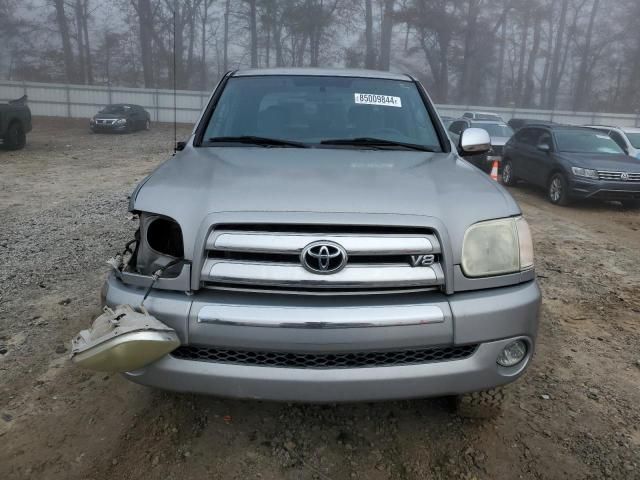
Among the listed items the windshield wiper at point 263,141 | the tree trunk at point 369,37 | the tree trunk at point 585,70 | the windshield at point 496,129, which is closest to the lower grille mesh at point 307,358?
the windshield wiper at point 263,141

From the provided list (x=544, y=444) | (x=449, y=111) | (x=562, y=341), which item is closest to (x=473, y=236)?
(x=544, y=444)

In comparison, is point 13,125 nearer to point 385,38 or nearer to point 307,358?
point 307,358

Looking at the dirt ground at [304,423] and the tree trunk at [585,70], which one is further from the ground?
the tree trunk at [585,70]

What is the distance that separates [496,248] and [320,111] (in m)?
1.73

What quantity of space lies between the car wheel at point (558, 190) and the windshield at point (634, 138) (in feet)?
11.9

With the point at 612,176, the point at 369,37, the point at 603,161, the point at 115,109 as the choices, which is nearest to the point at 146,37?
the point at 115,109

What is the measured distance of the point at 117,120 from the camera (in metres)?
24.1

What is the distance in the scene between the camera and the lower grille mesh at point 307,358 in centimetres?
208

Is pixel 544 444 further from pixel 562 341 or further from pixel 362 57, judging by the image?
pixel 362 57

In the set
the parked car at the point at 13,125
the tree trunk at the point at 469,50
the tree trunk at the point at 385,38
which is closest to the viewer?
the parked car at the point at 13,125

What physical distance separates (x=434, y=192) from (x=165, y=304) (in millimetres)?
1263

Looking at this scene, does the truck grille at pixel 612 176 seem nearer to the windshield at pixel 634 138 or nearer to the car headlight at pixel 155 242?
the windshield at pixel 634 138

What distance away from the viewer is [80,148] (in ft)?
58.2

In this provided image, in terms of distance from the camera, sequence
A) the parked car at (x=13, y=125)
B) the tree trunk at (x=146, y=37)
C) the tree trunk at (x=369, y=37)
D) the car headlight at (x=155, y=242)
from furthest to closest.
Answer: the tree trunk at (x=369, y=37) < the tree trunk at (x=146, y=37) < the parked car at (x=13, y=125) < the car headlight at (x=155, y=242)
